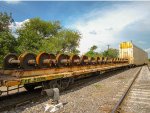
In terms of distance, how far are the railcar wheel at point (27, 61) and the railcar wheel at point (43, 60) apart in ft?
0.80

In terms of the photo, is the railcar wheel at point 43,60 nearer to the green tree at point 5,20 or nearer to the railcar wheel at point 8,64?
the railcar wheel at point 8,64

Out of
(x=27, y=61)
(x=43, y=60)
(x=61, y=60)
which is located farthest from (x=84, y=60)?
(x=27, y=61)

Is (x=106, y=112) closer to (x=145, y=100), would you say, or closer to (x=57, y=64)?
(x=145, y=100)

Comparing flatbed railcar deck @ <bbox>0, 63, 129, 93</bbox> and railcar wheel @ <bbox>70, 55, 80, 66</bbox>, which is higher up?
railcar wheel @ <bbox>70, 55, 80, 66</bbox>

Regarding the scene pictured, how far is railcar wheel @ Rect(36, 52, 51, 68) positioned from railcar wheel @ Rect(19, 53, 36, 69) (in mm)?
244

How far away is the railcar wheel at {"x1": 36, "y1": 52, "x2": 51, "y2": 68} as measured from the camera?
894 cm

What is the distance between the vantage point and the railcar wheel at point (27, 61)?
27.4 feet

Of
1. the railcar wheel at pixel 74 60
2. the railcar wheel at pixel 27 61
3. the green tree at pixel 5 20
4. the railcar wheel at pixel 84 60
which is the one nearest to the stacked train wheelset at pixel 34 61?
the railcar wheel at pixel 27 61

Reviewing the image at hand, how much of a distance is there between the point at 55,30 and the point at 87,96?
74.1 m

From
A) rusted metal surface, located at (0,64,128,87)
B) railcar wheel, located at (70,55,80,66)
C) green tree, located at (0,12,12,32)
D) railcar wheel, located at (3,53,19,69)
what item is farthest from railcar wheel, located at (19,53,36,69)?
green tree, located at (0,12,12,32)

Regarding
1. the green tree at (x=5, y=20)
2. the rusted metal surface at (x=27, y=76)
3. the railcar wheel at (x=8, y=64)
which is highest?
the green tree at (x=5, y=20)

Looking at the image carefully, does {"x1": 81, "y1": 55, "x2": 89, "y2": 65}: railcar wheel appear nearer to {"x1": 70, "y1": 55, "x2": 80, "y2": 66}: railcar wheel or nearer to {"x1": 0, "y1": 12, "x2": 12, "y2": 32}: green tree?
{"x1": 70, "y1": 55, "x2": 80, "y2": 66}: railcar wheel

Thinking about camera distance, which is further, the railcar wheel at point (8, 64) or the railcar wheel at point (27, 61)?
the railcar wheel at point (8, 64)

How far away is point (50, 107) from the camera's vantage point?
707cm
